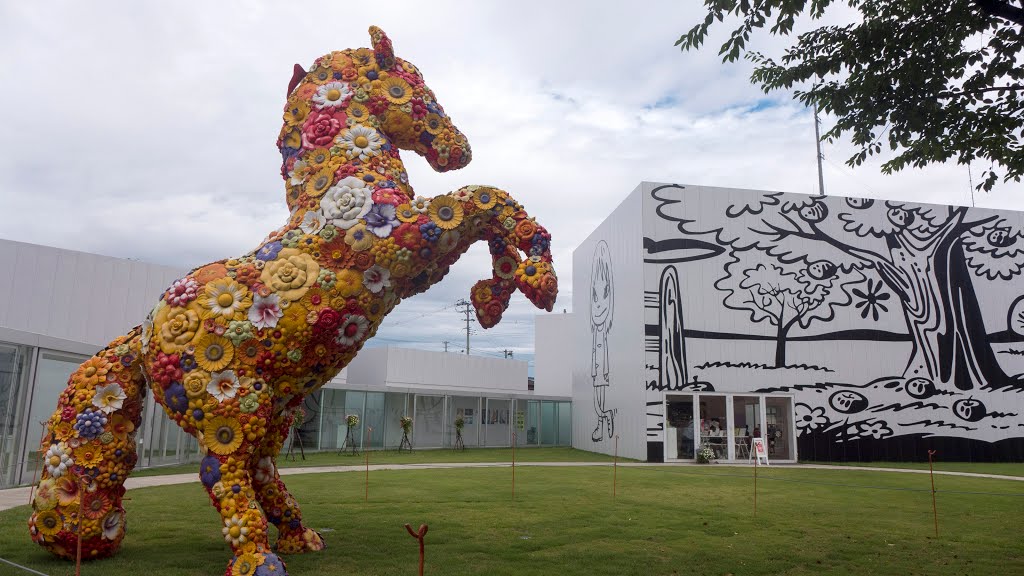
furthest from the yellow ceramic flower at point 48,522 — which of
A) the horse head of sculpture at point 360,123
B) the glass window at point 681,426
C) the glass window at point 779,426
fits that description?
the glass window at point 779,426

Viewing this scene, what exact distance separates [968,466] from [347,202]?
63.7 feet

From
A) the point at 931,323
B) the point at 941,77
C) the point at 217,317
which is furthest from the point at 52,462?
the point at 931,323

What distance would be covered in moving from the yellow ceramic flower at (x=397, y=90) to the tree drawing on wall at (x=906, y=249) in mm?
14849

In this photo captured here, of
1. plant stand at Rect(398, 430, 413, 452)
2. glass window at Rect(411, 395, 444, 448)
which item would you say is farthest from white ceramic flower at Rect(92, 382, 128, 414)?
glass window at Rect(411, 395, 444, 448)

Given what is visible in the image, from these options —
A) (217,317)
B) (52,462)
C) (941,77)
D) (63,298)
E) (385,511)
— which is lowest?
(385,511)

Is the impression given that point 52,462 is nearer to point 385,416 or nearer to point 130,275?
point 130,275

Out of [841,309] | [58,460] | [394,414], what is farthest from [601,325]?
[58,460]

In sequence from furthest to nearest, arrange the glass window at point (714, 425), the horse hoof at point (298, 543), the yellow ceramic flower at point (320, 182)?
the glass window at point (714, 425)
the horse hoof at point (298, 543)
the yellow ceramic flower at point (320, 182)

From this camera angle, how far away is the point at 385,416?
24.6m

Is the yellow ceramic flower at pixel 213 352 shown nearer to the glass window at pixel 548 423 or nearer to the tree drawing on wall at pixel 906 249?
the tree drawing on wall at pixel 906 249

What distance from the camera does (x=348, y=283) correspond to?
4.88 meters

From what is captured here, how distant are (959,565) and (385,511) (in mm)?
6121

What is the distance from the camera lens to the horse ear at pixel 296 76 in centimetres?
568

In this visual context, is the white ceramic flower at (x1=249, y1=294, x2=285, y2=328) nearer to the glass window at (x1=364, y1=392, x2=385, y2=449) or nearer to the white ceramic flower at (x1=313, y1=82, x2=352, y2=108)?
the white ceramic flower at (x1=313, y1=82, x2=352, y2=108)
